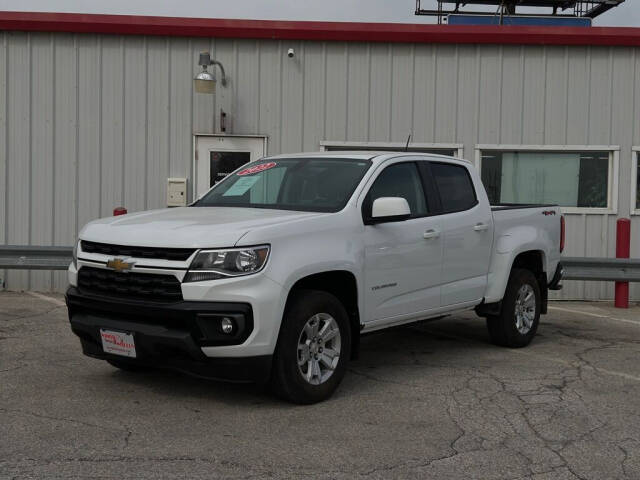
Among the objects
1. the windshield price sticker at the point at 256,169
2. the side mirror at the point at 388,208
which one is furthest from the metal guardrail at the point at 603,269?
the side mirror at the point at 388,208

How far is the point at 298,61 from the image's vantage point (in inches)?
459

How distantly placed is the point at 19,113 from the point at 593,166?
26.8 ft

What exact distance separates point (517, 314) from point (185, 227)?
12.5 ft

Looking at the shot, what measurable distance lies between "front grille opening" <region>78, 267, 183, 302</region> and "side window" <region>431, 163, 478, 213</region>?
270 cm

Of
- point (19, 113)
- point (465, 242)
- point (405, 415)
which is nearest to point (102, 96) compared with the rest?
point (19, 113)

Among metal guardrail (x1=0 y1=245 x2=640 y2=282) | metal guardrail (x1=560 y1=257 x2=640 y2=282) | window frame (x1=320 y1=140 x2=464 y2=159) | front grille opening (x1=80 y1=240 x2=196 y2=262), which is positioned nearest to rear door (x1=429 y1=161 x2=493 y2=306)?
front grille opening (x1=80 y1=240 x2=196 y2=262)

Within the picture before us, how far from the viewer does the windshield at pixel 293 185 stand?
627 cm

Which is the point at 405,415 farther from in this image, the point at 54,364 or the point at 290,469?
the point at 54,364

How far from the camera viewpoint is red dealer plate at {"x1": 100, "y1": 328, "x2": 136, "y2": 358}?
532cm

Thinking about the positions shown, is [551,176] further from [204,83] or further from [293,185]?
[293,185]

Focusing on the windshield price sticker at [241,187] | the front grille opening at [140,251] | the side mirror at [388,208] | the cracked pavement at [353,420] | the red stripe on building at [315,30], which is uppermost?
the red stripe on building at [315,30]

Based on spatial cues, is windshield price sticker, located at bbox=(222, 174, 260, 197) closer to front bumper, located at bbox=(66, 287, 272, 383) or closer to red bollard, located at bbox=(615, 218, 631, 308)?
front bumper, located at bbox=(66, 287, 272, 383)

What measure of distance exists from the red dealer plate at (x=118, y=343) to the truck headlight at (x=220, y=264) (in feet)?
1.90

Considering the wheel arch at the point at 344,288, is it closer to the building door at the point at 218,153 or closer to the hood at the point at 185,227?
the hood at the point at 185,227
